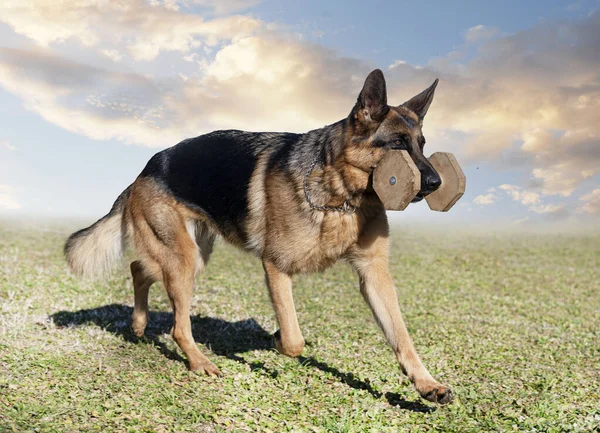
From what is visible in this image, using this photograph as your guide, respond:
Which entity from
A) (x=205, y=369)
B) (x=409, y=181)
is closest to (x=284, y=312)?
(x=205, y=369)

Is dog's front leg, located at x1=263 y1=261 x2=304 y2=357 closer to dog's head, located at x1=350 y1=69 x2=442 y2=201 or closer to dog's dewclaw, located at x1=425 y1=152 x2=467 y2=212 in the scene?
dog's head, located at x1=350 y1=69 x2=442 y2=201

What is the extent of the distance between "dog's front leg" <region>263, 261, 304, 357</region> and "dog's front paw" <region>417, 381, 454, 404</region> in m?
1.22

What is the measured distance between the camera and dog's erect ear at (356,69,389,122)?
5.05 m

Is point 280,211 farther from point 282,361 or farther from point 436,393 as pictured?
point 436,393

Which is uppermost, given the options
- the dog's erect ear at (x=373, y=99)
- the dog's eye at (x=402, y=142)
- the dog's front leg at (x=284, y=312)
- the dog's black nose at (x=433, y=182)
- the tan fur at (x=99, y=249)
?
the dog's erect ear at (x=373, y=99)

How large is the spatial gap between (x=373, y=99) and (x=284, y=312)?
215 centimetres

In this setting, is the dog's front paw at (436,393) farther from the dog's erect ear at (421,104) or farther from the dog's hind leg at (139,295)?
the dog's hind leg at (139,295)

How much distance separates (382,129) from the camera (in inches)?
203

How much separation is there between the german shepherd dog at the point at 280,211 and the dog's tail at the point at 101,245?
0.02 meters

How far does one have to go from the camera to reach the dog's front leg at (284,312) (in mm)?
5621

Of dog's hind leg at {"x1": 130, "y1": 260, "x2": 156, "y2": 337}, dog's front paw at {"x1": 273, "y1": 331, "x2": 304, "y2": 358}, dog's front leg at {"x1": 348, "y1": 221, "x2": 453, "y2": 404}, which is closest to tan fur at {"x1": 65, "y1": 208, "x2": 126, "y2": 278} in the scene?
dog's hind leg at {"x1": 130, "y1": 260, "x2": 156, "y2": 337}

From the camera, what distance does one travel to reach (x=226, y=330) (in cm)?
810

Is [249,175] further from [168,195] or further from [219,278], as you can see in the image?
[219,278]

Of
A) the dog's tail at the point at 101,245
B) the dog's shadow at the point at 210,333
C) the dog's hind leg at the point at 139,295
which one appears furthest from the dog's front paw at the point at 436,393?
the dog's tail at the point at 101,245
